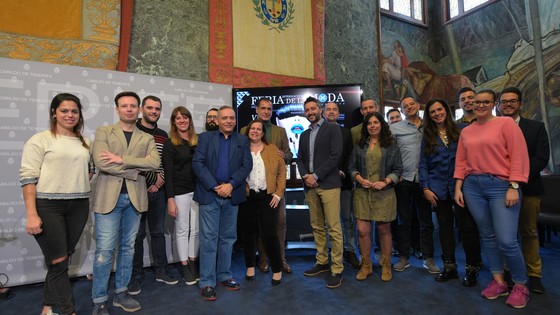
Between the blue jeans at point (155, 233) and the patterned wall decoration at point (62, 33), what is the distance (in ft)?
6.79

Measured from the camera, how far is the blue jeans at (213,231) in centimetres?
260

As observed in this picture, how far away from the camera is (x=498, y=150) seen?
2281mm

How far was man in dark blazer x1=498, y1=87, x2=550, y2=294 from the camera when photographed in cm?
243

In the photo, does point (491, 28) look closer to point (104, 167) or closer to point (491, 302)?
point (491, 302)

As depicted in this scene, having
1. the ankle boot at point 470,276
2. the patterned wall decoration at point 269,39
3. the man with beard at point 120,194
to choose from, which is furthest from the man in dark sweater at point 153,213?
the ankle boot at point 470,276

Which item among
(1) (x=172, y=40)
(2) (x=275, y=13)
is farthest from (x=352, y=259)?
(2) (x=275, y=13)

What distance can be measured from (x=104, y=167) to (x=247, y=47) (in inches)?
135

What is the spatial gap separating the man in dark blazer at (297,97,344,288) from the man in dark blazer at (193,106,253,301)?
2.16 ft

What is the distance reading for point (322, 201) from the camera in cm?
293

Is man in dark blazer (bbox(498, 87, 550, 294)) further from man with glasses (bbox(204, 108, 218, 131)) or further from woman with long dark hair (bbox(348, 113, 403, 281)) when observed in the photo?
man with glasses (bbox(204, 108, 218, 131))

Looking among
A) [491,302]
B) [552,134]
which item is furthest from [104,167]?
[552,134]

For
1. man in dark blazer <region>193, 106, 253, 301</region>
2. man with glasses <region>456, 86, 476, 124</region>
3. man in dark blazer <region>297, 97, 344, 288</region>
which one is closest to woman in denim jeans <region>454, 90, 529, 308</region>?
man with glasses <region>456, 86, 476, 124</region>

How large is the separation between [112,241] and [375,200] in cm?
217

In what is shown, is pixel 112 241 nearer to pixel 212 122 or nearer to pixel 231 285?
pixel 231 285
